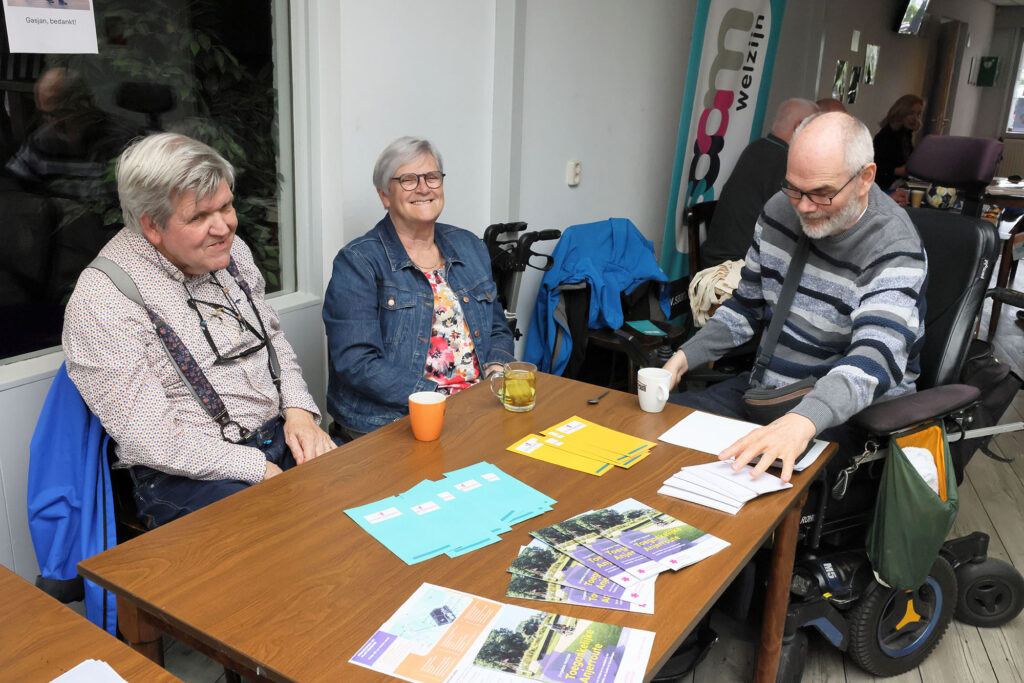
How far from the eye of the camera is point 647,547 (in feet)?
4.05

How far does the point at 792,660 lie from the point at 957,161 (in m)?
3.78

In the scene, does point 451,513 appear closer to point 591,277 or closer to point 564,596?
point 564,596

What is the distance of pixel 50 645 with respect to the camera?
3.25 feet

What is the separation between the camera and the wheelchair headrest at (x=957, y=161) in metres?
4.51

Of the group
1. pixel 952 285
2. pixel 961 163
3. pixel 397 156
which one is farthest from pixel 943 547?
pixel 961 163

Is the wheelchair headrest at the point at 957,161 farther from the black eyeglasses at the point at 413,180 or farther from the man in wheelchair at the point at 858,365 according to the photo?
the black eyeglasses at the point at 413,180

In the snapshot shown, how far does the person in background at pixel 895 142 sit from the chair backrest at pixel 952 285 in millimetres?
Result: 5206

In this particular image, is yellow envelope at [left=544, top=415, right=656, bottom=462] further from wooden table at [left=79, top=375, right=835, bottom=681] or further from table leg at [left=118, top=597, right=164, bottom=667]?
table leg at [left=118, top=597, right=164, bottom=667]

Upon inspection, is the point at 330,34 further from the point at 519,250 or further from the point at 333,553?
the point at 333,553

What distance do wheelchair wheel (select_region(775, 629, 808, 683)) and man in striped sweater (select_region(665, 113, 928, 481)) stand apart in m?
0.48

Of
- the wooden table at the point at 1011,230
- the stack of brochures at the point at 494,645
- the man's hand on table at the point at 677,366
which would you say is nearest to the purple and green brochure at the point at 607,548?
the stack of brochures at the point at 494,645

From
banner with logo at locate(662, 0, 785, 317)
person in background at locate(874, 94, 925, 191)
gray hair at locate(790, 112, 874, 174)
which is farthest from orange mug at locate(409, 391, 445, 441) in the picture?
person in background at locate(874, 94, 925, 191)

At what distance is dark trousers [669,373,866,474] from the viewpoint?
1951 millimetres

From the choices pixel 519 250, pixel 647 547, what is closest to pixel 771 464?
pixel 647 547
